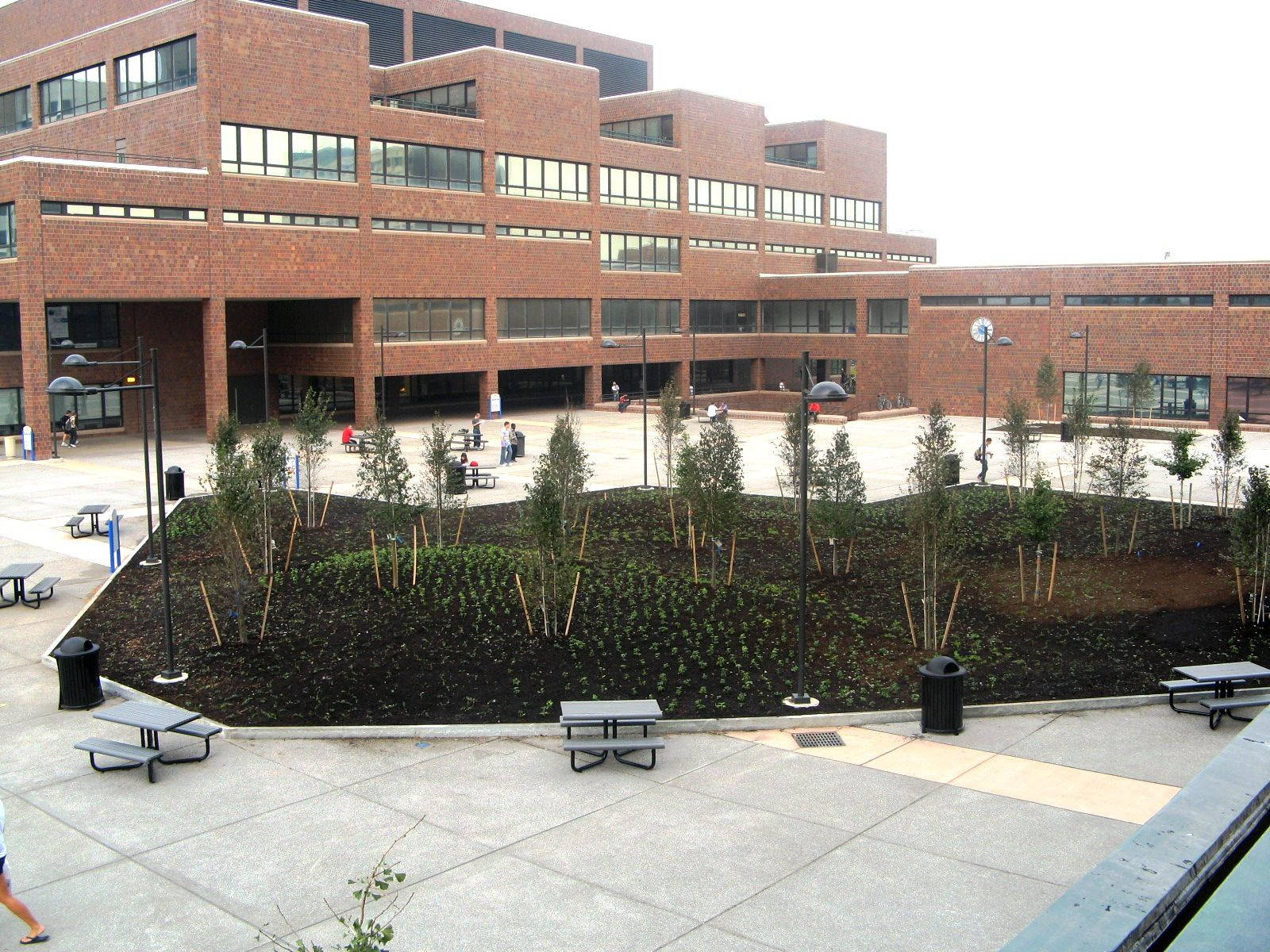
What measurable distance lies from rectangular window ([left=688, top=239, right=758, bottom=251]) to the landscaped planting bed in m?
44.2

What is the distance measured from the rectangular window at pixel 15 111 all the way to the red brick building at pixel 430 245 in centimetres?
23

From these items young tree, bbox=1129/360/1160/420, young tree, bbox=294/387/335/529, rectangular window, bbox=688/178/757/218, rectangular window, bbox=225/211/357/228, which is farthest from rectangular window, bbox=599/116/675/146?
young tree, bbox=294/387/335/529

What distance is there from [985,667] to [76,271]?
120 feet

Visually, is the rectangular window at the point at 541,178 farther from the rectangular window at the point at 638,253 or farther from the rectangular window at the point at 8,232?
the rectangular window at the point at 8,232

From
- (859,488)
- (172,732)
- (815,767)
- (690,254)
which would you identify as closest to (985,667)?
(815,767)

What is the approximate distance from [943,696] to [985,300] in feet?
157

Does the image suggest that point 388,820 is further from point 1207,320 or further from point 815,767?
point 1207,320

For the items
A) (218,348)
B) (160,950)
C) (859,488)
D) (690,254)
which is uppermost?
(690,254)

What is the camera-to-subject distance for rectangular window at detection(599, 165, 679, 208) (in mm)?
62750

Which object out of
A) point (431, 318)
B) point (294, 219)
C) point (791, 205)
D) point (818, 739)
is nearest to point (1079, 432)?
point (818, 739)

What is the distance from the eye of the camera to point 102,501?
1314 inches

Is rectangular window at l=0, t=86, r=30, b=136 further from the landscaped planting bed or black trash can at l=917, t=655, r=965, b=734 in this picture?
black trash can at l=917, t=655, r=965, b=734

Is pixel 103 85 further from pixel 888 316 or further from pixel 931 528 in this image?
pixel 931 528

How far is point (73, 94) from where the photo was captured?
174 ft
